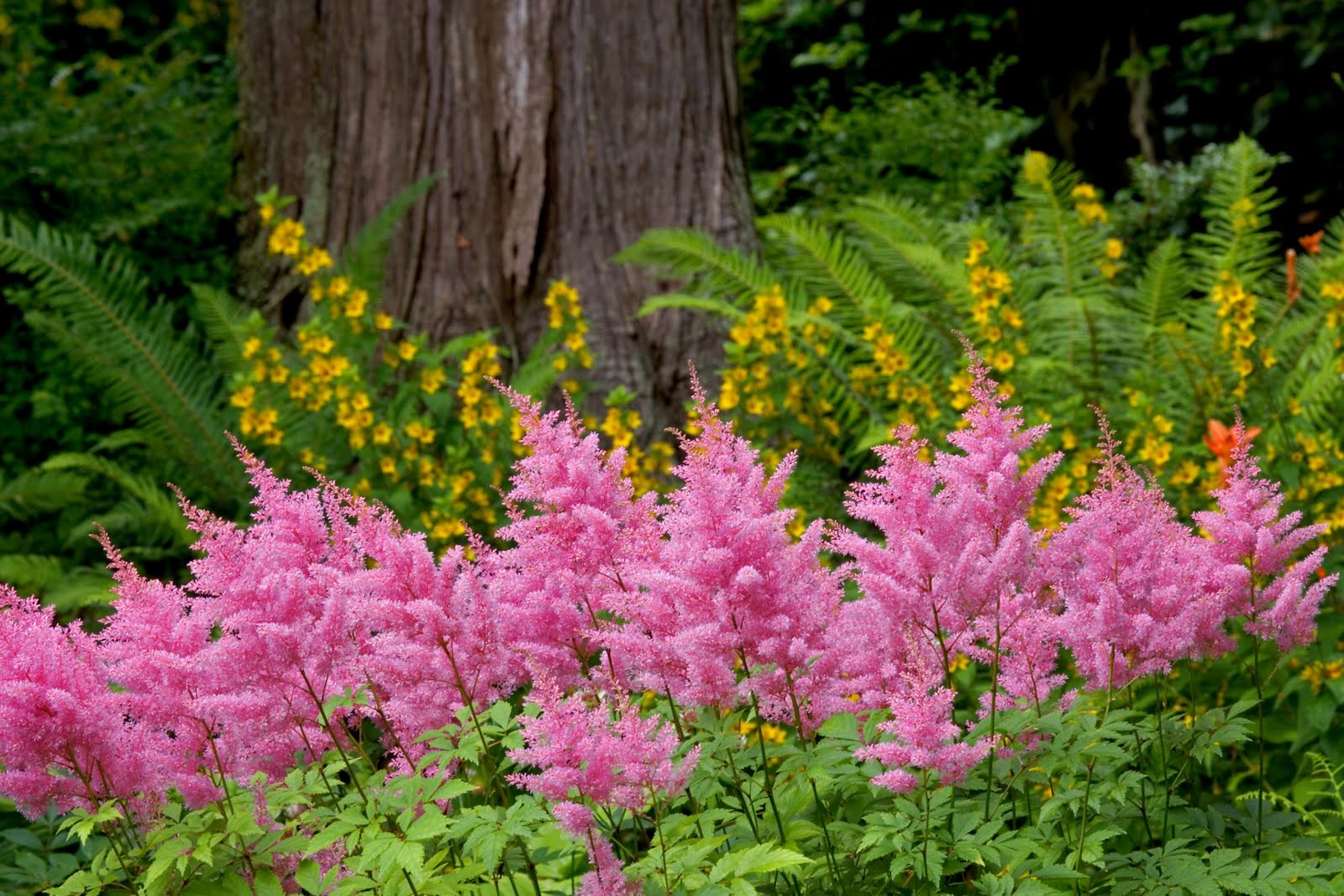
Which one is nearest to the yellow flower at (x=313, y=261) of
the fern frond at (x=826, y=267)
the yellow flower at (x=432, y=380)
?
the yellow flower at (x=432, y=380)

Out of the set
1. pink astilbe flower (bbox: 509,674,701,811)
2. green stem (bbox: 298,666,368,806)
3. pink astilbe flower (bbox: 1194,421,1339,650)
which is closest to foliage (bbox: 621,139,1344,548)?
pink astilbe flower (bbox: 1194,421,1339,650)

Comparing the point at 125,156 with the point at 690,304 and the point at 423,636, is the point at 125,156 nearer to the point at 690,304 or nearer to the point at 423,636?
the point at 690,304

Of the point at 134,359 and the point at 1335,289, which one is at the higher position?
the point at 1335,289

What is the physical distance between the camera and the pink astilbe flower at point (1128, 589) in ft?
7.44

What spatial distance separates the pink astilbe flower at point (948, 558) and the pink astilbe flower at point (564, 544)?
1.18ft

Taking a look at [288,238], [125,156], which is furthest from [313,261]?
[125,156]

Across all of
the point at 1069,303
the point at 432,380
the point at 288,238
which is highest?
the point at 288,238

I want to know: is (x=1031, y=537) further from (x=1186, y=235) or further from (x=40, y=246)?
(x=1186, y=235)

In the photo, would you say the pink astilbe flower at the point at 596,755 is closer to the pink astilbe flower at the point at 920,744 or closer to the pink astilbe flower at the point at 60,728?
the pink astilbe flower at the point at 920,744

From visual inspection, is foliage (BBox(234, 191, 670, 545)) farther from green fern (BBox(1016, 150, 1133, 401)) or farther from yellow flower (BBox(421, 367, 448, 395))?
green fern (BBox(1016, 150, 1133, 401))

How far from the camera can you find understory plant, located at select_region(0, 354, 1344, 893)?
211cm

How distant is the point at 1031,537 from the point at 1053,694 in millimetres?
694

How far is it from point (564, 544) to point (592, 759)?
1.43ft

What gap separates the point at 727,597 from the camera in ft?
6.91
